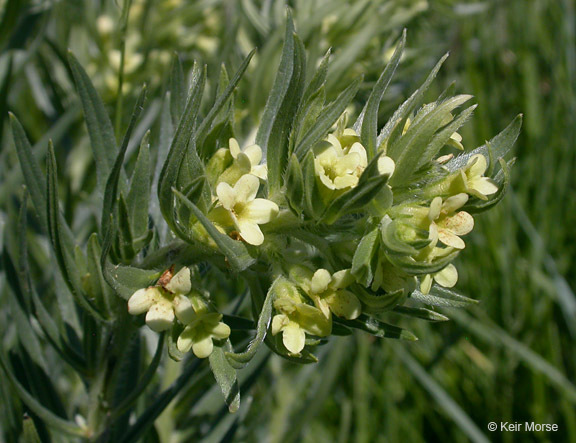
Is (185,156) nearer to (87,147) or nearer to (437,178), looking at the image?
(437,178)

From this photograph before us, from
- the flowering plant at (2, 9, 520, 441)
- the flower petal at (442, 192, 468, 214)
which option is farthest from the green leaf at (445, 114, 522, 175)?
the flower petal at (442, 192, 468, 214)

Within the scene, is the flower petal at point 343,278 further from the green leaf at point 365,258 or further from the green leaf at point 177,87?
the green leaf at point 177,87

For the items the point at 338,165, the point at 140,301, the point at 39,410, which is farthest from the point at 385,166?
the point at 39,410

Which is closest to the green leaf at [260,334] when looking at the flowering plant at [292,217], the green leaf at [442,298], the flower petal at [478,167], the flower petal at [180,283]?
the flowering plant at [292,217]

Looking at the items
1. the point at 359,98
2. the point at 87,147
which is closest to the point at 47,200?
the point at 87,147

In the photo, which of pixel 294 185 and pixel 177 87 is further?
pixel 177 87

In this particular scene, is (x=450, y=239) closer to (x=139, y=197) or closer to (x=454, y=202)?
(x=454, y=202)

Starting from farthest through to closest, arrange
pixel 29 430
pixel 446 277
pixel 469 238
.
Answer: pixel 469 238
pixel 29 430
pixel 446 277
